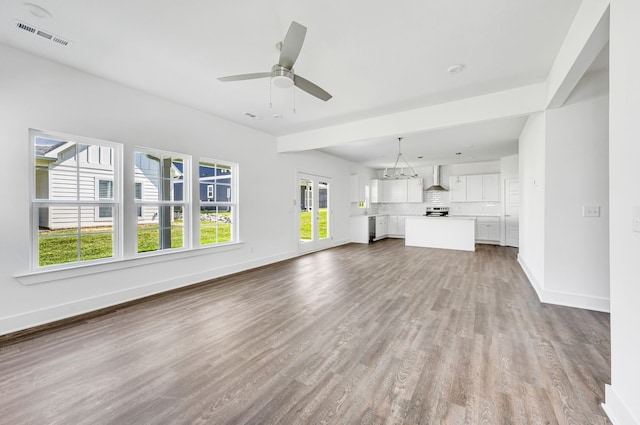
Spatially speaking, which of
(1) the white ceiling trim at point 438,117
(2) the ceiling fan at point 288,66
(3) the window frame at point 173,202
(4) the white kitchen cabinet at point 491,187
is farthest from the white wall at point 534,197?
(3) the window frame at point 173,202

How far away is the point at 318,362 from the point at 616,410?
1.83m

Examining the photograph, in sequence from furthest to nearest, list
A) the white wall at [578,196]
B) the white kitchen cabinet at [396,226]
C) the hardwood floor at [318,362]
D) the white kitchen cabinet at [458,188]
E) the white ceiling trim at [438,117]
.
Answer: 1. the white kitchen cabinet at [396,226]
2. the white kitchen cabinet at [458,188]
3. the white ceiling trim at [438,117]
4. the white wall at [578,196]
5. the hardwood floor at [318,362]

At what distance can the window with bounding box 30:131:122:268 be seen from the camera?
2955mm

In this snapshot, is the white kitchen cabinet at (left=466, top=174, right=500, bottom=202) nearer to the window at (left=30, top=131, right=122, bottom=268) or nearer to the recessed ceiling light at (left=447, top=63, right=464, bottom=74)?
the recessed ceiling light at (left=447, top=63, right=464, bottom=74)

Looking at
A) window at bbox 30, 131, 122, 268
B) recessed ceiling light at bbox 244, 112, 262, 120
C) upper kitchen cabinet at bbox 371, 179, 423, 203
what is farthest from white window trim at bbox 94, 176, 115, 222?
upper kitchen cabinet at bbox 371, 179, 423, 203

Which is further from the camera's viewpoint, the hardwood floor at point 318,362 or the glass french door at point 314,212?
the glass french door at point 314,212

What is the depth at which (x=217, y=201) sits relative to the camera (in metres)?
4.80

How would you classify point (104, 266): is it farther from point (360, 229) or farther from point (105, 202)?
point (360, 229)

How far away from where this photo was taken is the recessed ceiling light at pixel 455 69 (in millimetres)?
2961

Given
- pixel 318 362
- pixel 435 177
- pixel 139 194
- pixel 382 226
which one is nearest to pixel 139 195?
pixel 139 194

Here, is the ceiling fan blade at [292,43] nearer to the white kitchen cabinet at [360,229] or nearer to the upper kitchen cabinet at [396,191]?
the white kitchen cabinet at [360,229]

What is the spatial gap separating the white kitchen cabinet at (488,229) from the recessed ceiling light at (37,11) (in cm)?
998

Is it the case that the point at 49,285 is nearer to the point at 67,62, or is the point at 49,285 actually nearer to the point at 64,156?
the point at 64,156

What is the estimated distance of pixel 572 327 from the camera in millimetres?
2744
